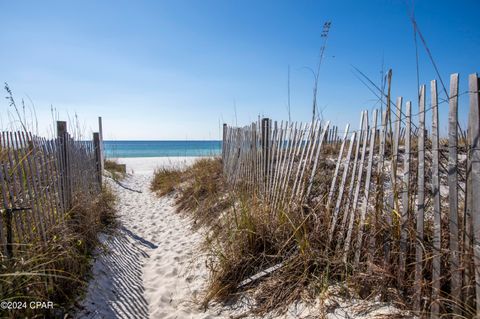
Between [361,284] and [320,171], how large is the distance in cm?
201

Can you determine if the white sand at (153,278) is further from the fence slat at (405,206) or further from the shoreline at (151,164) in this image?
the shoreline at (151,164)

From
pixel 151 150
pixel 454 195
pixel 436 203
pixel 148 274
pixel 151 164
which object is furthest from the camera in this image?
pixel 151 150

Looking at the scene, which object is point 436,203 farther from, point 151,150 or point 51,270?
point 151,150

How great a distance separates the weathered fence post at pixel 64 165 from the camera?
3385mm

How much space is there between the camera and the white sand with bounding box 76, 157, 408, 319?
2389 millimetres

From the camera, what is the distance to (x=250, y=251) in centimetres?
282

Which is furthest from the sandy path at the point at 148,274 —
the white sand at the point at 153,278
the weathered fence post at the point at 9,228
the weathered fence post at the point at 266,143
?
the weathered fence post at the point at 266,143

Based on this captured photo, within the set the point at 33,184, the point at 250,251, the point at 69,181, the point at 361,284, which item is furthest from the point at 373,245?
the point at 69,181

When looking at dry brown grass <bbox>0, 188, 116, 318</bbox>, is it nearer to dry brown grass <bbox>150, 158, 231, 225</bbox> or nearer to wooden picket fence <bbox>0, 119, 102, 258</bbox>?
wooden picket fence <bbox>0, 119, 102, 258</bbox>

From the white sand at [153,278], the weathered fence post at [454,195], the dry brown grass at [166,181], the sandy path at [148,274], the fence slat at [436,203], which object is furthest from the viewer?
the dry brown grass at [166,181]

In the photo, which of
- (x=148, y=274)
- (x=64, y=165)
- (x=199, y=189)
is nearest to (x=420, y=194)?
(x=148, y=274)

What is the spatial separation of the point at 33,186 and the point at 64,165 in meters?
1.13

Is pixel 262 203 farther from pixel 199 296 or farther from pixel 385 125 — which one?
pixel 385 125

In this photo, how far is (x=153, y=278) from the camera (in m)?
3.18
